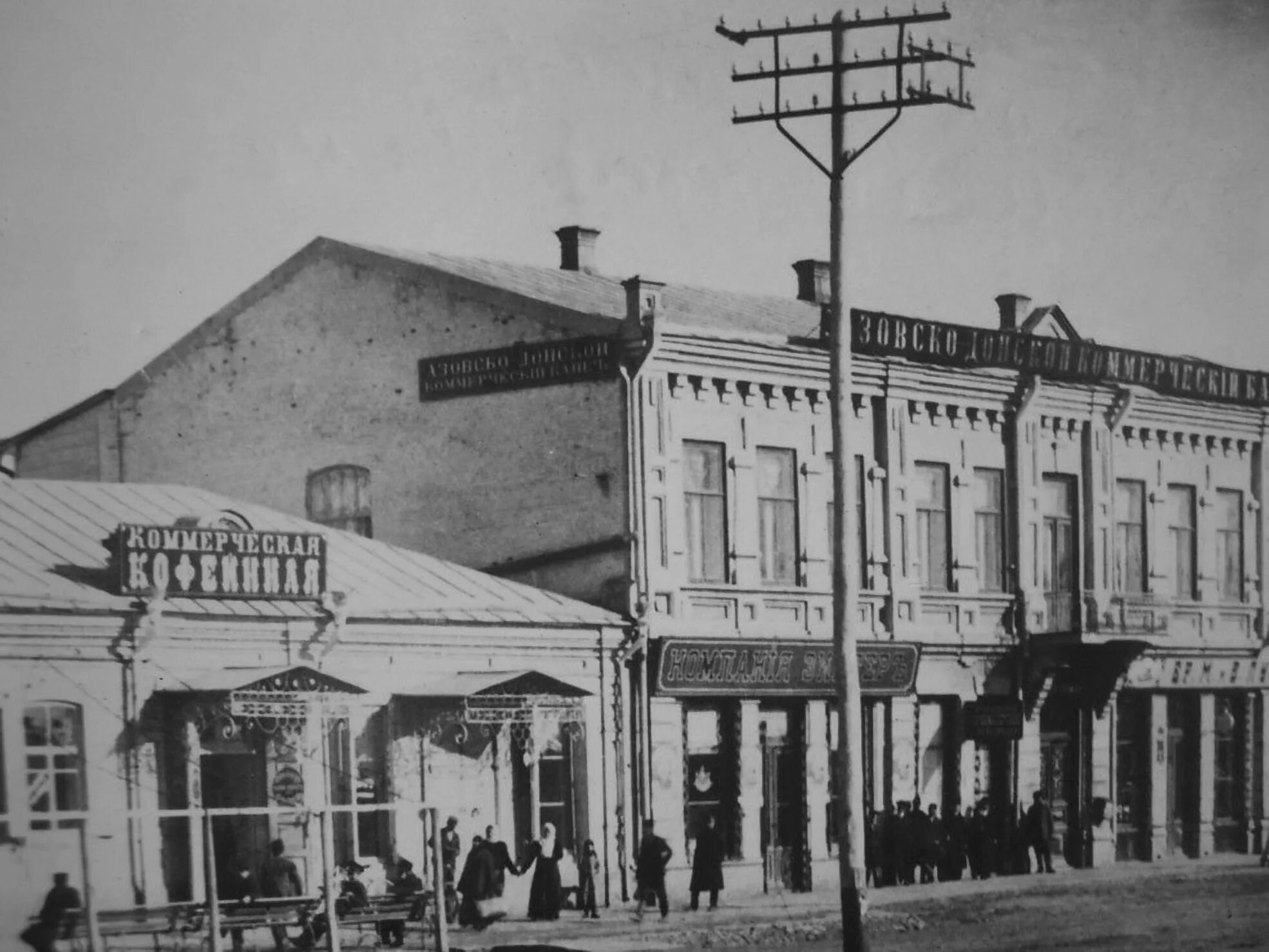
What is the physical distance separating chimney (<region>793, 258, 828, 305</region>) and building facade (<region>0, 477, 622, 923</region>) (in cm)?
710

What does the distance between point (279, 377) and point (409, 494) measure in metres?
1.48

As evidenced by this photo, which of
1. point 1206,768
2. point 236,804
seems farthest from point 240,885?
point 1206,768

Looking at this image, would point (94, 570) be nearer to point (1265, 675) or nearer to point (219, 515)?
point (219, 515)

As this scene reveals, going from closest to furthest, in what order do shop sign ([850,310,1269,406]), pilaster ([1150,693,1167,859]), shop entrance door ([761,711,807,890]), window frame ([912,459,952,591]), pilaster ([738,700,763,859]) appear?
1. pilaster ([738,700,763,859])
2. shop entrance door ([761,711,807,890])
3. shop sign ([850,310,1269,406])
4. window frame ([912,459,952,591])
5. pilaster ([1150,693,1167,859])

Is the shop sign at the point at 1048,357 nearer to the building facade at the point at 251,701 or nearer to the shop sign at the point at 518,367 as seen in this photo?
the shop sign at the point at 518,367

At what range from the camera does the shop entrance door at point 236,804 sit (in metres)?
14.2

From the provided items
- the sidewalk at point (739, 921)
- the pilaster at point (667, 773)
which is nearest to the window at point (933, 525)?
the sidewalk at point (739, 921)

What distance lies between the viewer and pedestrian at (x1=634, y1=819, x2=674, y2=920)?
16.6 meters

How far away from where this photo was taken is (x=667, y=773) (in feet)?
58.8

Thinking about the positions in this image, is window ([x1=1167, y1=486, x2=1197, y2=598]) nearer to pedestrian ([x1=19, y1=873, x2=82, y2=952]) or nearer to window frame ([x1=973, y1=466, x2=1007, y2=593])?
window frame ([x1=973, y1=466, x2=1007, y2=593])

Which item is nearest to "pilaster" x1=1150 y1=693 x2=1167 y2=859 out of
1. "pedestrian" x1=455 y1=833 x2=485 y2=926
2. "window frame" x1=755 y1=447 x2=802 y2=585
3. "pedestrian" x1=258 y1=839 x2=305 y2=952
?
"window frame" x1=755 y1=447 x2=802 y2=585

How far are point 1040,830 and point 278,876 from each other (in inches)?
347

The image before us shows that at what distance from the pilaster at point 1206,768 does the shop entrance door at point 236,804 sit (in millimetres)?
10068

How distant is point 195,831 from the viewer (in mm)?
13883
